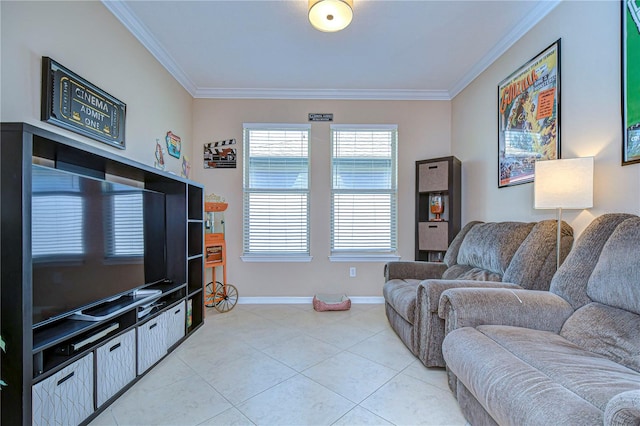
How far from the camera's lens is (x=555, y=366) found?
44.2 inches

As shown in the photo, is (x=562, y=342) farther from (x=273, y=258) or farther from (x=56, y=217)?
(x=273, y=258)

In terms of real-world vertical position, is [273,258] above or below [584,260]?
below

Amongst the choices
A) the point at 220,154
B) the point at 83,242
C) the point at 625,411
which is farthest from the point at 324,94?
the point at 625,411

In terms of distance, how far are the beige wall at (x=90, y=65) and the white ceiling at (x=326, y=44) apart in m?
0.20

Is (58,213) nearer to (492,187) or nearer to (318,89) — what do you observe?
(318,89)

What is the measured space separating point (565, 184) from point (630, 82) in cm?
62

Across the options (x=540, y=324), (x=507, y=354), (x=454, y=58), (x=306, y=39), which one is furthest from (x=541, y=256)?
(x=306, y=39)

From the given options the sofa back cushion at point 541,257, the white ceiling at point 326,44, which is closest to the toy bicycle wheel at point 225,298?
the white ceiling at point 326,44

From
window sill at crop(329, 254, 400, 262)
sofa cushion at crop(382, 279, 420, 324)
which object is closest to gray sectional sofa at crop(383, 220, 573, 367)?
sofa cushion at crop(382, 279, 420, 324)

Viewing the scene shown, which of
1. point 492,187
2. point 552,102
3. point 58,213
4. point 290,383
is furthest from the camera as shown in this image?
point 492,187

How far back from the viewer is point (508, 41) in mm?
2533

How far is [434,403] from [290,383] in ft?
2.91

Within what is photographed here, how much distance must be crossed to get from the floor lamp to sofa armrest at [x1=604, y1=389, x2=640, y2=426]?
127 cm

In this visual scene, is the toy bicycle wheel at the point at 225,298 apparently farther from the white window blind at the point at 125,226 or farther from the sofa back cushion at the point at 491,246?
the sofa back cushion at the point at 491,246
